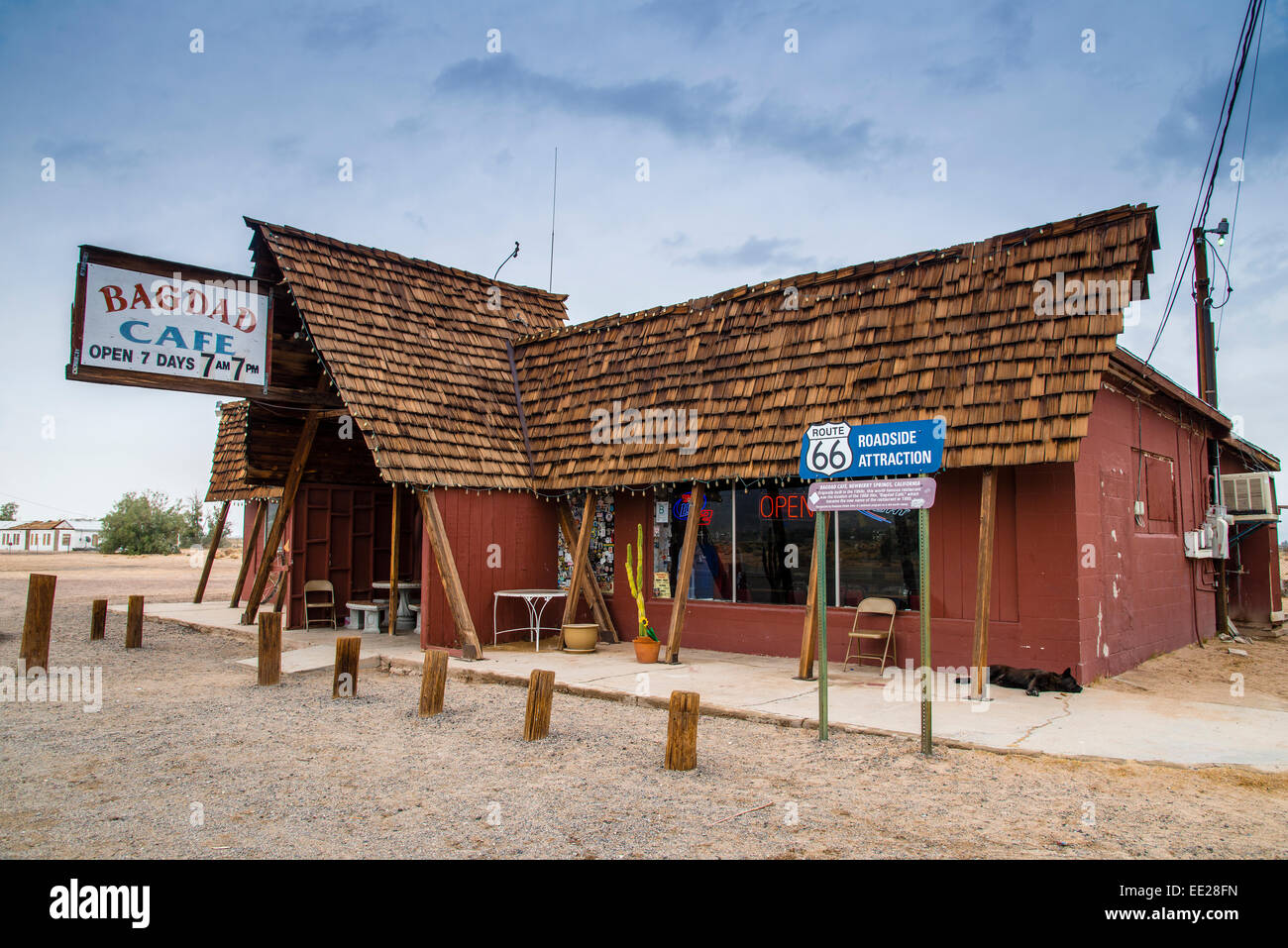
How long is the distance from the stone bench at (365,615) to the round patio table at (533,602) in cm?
320

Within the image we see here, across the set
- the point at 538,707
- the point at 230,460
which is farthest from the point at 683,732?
the point at 230,460

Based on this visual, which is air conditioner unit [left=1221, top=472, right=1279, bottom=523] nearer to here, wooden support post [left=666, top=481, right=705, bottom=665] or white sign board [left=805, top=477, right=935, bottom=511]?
wooden support post [left=666, top=481, right=705, bottom=665]

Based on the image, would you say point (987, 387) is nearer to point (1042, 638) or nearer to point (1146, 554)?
point (1042, 638)

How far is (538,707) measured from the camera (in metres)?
7.05

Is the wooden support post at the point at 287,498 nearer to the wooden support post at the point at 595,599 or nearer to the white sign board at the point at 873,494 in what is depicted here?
the wooden support post at the point at 595,599

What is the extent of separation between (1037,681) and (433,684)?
5.97 metres

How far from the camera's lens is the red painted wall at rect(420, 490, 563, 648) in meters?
11.5

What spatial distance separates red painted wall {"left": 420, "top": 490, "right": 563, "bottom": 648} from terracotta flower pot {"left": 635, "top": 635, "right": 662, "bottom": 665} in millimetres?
2288

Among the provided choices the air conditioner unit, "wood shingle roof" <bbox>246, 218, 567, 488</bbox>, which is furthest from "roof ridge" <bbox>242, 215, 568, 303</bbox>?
the air conditioner unit

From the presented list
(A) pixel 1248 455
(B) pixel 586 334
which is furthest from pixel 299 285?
(A) pixel 1248 455

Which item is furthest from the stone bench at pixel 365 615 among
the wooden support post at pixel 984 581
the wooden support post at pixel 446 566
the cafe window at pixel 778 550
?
the wooden support post at pixel 984 581

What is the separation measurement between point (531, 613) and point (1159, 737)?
793cm

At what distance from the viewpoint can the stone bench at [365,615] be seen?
14274mm
